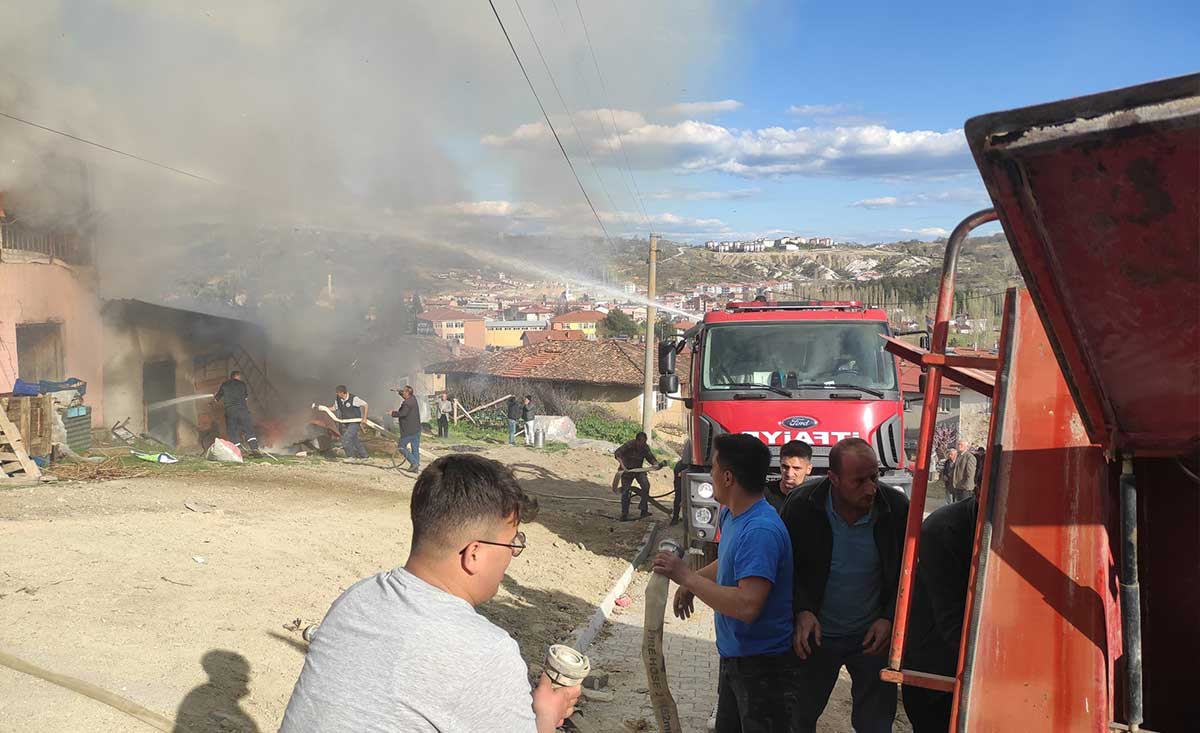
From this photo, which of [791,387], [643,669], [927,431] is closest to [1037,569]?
[927,431]

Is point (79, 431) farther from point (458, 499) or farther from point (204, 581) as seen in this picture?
point (458, 499)

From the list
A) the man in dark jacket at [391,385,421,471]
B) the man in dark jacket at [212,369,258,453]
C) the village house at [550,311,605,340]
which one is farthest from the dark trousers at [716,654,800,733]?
the village house at [550,311,605,340]

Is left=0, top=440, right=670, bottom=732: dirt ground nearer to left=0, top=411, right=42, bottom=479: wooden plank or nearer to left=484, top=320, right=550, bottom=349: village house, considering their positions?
left=0, top=411, right=42, bottom=479: wooden plank

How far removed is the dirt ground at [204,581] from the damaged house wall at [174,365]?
18.1 ft

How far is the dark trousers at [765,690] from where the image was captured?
11.3 feet

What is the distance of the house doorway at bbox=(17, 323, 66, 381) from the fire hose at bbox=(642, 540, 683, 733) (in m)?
13.9

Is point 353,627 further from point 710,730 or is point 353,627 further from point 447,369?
point 447,369

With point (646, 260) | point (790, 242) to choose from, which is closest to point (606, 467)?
point (646, 260)

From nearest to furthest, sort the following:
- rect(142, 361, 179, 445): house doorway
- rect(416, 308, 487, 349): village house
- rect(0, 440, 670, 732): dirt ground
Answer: rect(0, 440, 670, 732): dirt ground → rect(142, 361, 179, 445): house doorway → rect(416, 308, 487, 349): village house

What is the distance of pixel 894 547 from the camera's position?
12.8ft

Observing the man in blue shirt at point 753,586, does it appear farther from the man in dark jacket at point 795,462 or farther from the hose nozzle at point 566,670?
the man in dark jacket at point 795,462

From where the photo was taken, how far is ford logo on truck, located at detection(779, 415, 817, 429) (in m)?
8.04

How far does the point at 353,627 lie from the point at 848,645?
Answer: 2565mm

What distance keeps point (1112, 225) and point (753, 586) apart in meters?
1.92
